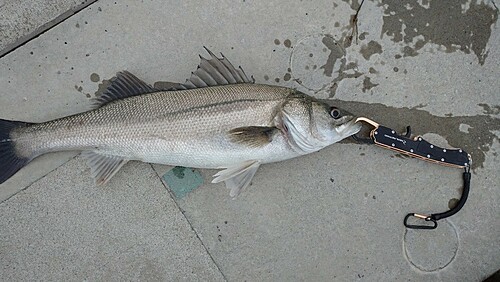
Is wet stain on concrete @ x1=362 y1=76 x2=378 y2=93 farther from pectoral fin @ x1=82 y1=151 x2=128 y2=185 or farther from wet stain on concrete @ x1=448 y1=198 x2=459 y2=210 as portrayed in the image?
pectoral fin @ x1=82 y1=151 x2=128 y2=185

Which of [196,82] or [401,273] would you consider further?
[401,273]

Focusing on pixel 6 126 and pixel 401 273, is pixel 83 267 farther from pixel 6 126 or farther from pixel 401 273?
pixel 401 273

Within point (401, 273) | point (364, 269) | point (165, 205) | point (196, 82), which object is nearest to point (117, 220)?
point (165, 205)

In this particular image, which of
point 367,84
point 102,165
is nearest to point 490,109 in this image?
point 367,84

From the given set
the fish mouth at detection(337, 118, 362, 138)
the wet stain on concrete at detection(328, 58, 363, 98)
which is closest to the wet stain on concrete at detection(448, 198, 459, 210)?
the fish mouth at detection(337, 118, 362, 138)

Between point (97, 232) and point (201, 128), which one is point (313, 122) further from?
point (97, 232)
